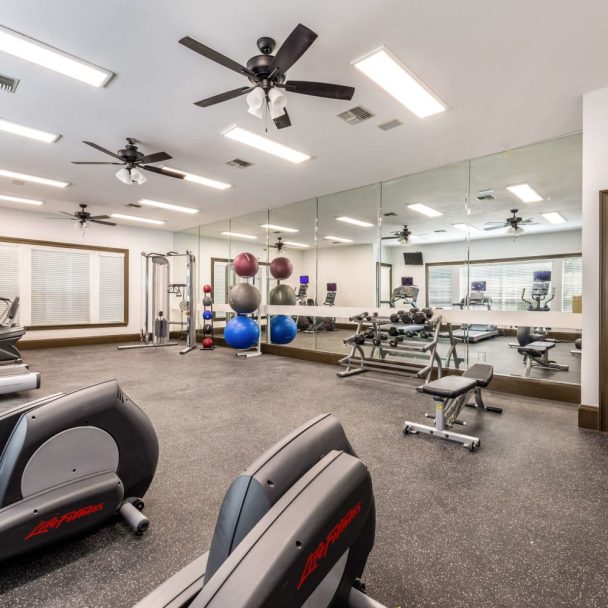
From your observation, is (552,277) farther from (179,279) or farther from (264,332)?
(179,279)

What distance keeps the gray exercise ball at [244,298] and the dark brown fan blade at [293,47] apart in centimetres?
430

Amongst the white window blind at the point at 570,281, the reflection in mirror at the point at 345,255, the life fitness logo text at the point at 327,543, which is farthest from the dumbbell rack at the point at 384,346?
the life fitness logo text at the point at 327,543

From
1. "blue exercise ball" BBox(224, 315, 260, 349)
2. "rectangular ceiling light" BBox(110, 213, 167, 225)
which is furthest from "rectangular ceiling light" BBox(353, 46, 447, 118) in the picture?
"rectangular ceiling light" BBox(110, 213, 167, 225)

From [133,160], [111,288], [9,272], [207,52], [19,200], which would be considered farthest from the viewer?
[111,288]

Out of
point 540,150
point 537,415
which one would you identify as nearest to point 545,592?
point 537,415

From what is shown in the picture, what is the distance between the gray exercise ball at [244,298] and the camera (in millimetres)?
6500

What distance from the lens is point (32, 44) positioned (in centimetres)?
265

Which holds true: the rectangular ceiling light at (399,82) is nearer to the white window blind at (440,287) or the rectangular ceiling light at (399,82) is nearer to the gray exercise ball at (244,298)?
the white window blind at (440,287)

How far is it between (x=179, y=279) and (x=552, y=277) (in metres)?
8.31

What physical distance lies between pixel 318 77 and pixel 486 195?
3454mm

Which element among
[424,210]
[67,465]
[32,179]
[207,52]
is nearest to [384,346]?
[424,210]

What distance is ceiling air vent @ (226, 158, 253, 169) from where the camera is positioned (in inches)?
193

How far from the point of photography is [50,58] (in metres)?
2.80

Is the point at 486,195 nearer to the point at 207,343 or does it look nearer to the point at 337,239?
the point at 337,239
